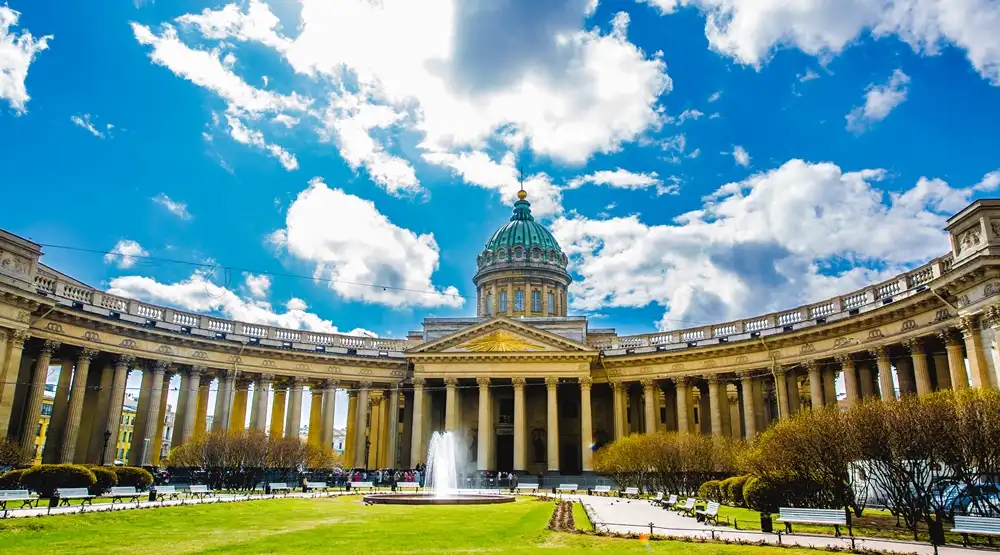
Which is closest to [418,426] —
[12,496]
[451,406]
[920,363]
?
[451,406]

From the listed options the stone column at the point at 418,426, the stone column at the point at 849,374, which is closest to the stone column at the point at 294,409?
the stone column at the point at 418,426

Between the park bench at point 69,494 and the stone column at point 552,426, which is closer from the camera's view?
the park bench at point 69,494

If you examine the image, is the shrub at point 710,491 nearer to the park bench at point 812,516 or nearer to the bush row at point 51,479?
the park bench at point 812,516

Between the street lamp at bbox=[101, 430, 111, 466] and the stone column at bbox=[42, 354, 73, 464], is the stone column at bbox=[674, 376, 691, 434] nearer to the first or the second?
the street lamp at bbox=[101, 430, 111, 466]

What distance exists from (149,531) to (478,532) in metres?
8.67

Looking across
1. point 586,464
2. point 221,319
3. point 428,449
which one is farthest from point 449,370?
point 221,319

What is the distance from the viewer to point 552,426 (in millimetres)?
57094

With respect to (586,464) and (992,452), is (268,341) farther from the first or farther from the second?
(992,452)

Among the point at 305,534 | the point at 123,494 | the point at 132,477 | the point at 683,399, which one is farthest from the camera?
the point at 683,399

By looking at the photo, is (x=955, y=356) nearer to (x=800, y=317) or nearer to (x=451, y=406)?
(x=800, y=317)

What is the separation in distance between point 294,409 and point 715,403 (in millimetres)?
31658

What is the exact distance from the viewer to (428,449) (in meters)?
58.8

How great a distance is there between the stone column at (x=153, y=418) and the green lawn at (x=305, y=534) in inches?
960

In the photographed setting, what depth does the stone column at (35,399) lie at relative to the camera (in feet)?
133
